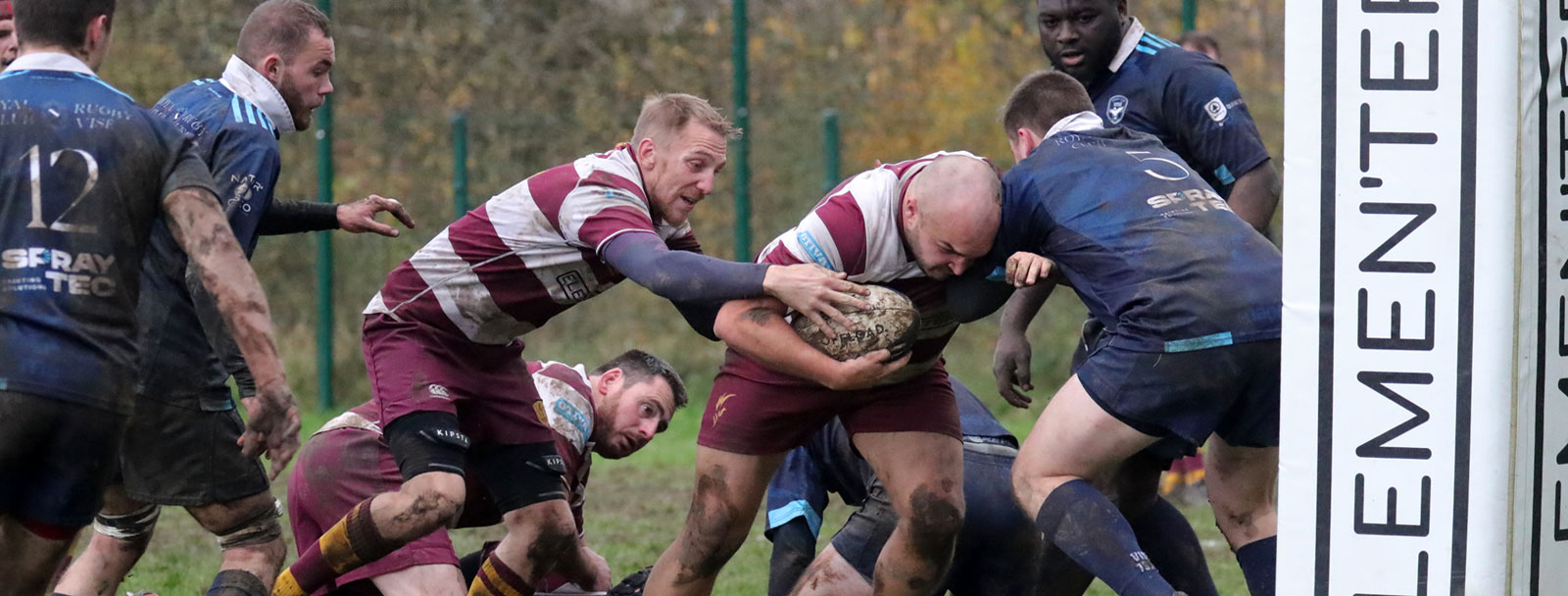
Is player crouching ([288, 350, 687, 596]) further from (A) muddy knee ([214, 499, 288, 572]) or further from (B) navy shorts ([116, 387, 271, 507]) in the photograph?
(B) navy shorts ([116, 387, 271, 507])

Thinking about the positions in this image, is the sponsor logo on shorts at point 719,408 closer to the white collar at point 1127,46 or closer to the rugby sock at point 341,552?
the rugby sock at point 341,552

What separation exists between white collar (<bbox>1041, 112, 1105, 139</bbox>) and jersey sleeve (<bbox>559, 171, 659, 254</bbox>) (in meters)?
1.08

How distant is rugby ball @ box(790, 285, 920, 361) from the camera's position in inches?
153

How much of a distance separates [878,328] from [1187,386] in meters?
0.74

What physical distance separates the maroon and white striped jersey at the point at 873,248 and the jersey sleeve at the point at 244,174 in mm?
1411

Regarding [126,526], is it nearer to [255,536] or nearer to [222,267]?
[255,536]

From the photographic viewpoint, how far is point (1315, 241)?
3.40 m

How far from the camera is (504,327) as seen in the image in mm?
4824

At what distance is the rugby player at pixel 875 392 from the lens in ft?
13.2

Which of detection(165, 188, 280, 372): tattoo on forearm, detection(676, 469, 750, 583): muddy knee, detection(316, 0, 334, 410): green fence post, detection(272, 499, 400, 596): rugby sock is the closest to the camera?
detection(165, 188, 280, 372): tattoo on forearm

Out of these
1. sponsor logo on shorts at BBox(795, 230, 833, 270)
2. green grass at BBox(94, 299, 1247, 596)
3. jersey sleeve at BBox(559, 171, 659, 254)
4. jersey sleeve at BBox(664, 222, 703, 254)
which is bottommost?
green grass at BBox(94, 299, 1247, 596)

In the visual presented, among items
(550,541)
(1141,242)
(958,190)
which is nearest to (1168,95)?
(1141,242)

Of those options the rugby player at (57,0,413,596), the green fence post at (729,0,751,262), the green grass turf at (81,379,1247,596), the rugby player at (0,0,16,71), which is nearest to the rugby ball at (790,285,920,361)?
the rugby player at (57,0,413,596)

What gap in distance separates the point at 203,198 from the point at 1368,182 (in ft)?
8.26
